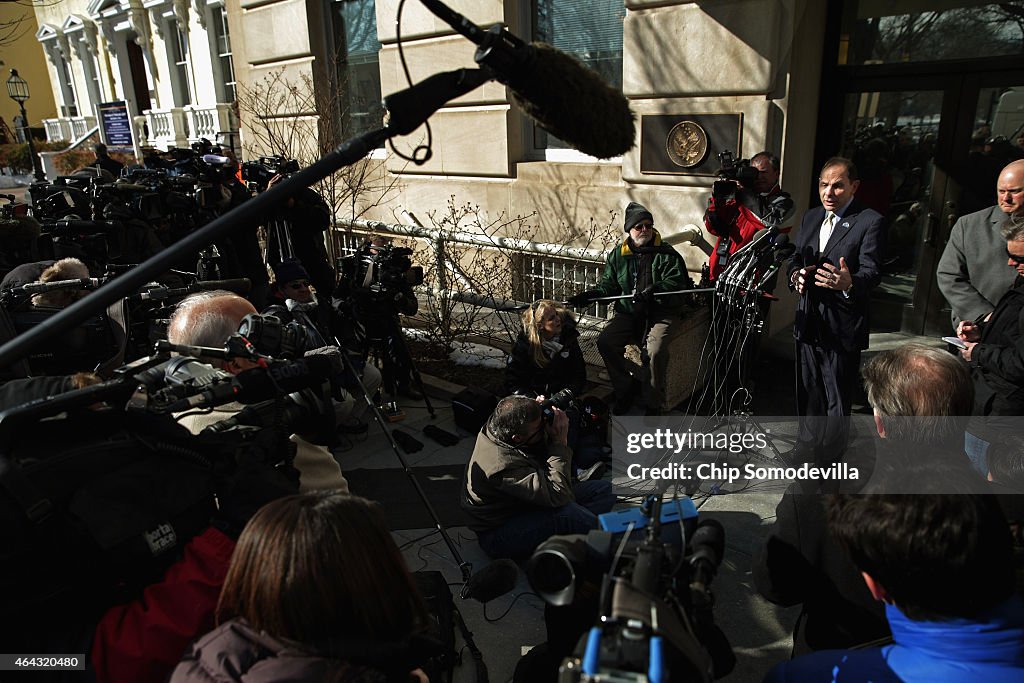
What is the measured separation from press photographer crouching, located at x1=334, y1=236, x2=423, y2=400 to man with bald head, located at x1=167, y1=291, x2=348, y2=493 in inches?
103

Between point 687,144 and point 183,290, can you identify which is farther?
point 687,144

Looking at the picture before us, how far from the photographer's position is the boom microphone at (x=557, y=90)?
4.62 feet

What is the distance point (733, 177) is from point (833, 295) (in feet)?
4.66

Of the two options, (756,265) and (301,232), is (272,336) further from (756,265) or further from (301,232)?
(301,232)

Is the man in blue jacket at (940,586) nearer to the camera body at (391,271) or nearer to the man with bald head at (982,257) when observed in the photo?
the man with bald head at (982,257)

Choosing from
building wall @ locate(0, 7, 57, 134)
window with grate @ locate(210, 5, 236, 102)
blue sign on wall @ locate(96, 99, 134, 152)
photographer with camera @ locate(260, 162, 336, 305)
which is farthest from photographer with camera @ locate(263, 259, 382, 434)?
building wall @ locate(0, 7, 57, 134)

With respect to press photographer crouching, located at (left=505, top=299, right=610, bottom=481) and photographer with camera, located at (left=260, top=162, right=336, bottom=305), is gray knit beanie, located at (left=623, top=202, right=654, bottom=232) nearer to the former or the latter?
press photographer crouching, located at (left=505, top=299, right=610, bottom=481)

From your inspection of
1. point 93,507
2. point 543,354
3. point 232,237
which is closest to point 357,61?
point 232,237

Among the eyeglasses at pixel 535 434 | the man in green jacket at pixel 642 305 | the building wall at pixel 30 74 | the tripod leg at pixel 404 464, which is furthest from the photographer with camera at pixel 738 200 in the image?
the building wall at pixel 30 74

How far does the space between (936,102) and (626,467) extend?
4.41 meters

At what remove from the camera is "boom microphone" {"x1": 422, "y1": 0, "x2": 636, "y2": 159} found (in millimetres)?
1407

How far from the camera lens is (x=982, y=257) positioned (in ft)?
12.7

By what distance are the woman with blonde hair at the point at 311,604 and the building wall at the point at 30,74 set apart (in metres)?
32.8

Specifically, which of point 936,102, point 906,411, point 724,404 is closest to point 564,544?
point 906,411
